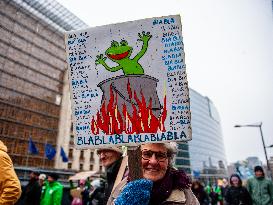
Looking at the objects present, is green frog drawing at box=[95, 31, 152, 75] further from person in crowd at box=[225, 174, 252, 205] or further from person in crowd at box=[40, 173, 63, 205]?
person in crowd at box=[225, 174, 252, 205]

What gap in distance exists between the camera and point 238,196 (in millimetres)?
6574

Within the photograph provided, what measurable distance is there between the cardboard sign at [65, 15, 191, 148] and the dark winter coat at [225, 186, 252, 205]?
18.0 ft

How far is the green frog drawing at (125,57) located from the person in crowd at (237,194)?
18.5 feet

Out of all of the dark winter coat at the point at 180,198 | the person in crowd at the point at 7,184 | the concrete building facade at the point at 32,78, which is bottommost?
the dark winter coat at the point at 180,198

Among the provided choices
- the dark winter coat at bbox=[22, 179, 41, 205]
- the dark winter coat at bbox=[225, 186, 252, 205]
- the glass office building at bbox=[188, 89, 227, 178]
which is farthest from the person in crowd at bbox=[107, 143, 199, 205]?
the glass office building at bbox=[188, 89, 227, 178]

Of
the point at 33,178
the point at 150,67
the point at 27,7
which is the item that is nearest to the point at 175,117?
the point at 150,67

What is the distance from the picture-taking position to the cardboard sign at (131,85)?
1.91 meters

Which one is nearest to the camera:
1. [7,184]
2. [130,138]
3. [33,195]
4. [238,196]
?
[130,138]

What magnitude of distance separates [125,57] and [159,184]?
95cm

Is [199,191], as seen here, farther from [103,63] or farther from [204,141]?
[204,141]

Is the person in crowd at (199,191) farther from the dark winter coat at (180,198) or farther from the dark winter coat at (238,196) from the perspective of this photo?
the dark winter coat at (180,198)

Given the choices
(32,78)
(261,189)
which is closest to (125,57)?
(261,189)

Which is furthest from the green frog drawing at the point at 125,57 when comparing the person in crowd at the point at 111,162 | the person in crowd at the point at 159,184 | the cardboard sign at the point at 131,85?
the person in crowd at the point at 111,162

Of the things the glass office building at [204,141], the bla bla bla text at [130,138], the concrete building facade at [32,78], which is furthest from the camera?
the glass office building at [204,141]
